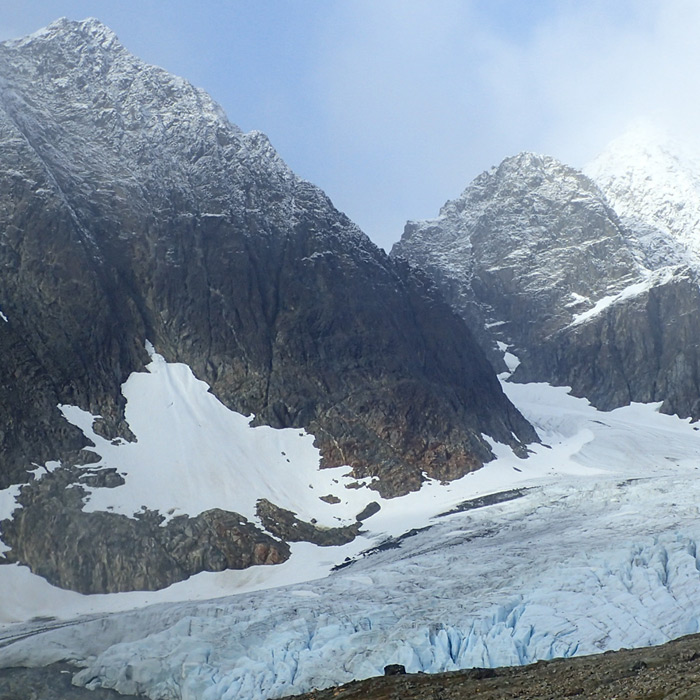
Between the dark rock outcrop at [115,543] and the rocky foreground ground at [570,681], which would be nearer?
the rocky foreground ground at [570,681]

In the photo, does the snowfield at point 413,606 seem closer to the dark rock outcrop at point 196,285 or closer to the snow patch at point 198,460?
the snow patch at point 198,460

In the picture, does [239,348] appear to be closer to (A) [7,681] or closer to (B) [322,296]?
(B) [322,296]

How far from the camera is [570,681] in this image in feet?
130

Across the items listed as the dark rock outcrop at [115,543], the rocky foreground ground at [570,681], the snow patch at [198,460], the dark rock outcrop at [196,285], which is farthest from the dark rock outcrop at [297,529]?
the rocky foreground ground at [570,681]

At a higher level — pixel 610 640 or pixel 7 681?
pixel 7 681

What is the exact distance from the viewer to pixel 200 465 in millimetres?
112125

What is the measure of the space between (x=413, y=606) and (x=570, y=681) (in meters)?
24.0

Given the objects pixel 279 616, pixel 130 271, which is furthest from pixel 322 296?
pixel 279 616

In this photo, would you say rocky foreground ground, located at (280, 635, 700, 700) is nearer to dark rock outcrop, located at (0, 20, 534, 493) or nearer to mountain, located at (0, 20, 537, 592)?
mountain, located at (0, 20, 537, 592)

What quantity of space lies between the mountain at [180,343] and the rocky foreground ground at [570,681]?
5153 cm

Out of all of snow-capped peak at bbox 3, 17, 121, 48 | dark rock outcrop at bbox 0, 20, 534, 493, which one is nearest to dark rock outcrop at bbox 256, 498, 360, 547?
dark rock outcrop at bbox 0, 20, 534, 493

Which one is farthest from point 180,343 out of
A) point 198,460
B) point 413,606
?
point 413,606

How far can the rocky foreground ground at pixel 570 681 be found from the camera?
1387 inches

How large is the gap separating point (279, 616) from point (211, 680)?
24.6ft
